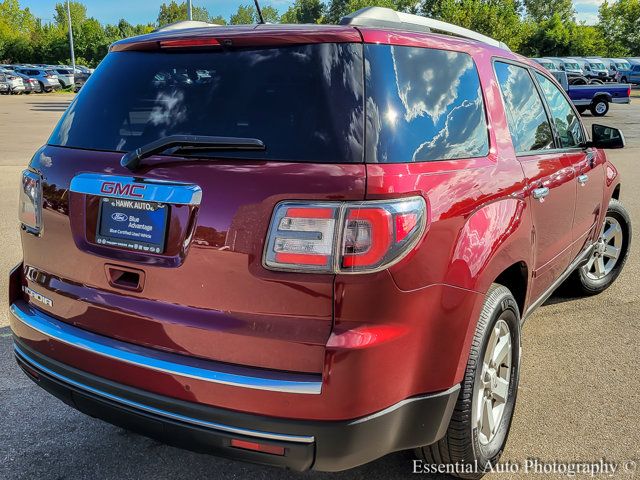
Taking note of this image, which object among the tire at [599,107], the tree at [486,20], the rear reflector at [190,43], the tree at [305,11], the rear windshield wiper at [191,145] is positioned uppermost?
the tree at [305,11]

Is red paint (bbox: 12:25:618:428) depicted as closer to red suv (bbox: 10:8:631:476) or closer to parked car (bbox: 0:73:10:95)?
red suv (bbox: 10:8:631:476)

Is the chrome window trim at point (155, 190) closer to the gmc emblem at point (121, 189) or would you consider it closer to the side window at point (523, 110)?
the gmc emblem at point (121, 189)

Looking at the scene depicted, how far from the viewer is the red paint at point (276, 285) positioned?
6.27ft

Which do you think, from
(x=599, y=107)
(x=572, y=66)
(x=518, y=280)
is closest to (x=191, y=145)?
(x=518, y=280)

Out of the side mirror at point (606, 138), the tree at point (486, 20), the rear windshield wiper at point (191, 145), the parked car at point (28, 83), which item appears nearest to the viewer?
the rear windshield wiper at point (191, 145)

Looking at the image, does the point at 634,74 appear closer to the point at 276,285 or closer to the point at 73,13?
the point at 276,285

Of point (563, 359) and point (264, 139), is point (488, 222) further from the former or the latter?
point (563, 359)

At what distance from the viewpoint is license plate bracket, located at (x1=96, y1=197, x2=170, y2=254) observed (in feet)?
6.84

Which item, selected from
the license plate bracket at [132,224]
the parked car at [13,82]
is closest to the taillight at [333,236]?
the license plate bracket at [132,224]

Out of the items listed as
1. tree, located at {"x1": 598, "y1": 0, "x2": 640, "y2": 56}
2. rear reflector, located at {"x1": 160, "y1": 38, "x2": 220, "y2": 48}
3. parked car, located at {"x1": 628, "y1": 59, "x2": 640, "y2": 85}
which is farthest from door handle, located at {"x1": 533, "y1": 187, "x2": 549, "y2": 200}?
tree, located at {"x1": 598, "y1": 0, "x2": 640, "y2": 56}

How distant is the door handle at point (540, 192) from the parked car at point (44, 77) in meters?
47.1

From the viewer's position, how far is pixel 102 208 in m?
2.21

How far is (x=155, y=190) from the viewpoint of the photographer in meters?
2.08

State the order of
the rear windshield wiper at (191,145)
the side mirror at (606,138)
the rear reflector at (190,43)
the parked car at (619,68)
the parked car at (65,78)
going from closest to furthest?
1. the rear windshield wiper at (191,145)
2. the rear reflector at (190,43)
3. the side mirror at (606,138)
4. the parked car at (65,78)
5. the parked car at (619,68)
